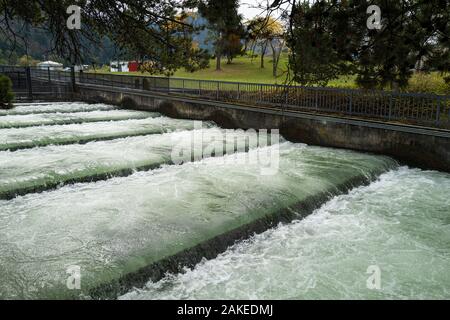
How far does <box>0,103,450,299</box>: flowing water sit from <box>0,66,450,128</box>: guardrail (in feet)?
6.01

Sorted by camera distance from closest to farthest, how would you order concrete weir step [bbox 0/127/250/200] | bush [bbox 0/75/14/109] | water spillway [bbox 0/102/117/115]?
concrete weir step [bbox 0/127/250/200] → water spillway [bbox 0/102/117/115] → bush [bbox 0/75/14/109]

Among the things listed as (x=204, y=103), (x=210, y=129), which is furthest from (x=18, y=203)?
(x=204, y=103)

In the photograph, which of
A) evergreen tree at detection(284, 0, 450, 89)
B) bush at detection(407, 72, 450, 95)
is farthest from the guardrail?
bush at detection(407, 72, 450, 95)

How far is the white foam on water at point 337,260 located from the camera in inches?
214

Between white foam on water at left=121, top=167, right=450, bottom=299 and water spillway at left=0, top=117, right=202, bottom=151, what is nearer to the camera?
white foam on water at left=121, top=167, right=450, bottom=299

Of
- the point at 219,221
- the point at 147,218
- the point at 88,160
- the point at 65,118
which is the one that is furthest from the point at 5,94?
the point at 219,221

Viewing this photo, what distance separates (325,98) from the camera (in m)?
14.8

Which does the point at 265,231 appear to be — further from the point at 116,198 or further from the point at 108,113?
the point at 108,113

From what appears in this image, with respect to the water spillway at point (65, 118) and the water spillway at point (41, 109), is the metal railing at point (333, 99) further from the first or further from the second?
the water spillway at point (41, 109)

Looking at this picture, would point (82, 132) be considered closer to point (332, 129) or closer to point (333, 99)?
point (332, 129)

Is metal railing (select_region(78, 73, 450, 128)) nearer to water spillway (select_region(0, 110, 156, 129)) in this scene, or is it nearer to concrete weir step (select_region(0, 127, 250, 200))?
water spillway (select_region(0, 110, 156, 129))

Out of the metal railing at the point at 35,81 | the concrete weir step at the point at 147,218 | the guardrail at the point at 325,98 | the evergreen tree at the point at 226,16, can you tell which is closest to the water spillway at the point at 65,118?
the guardrail at the point at 325,98

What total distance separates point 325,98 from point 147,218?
391 inches

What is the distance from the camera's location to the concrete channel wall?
11664mm
